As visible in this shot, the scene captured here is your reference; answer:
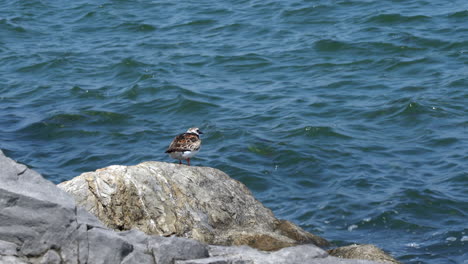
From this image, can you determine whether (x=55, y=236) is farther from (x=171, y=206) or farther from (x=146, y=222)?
(x=171, y=206)

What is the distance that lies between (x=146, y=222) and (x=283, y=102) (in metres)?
10.6

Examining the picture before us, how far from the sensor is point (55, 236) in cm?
786

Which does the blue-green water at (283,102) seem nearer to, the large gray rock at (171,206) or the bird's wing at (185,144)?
the bird's wing at (185,144)

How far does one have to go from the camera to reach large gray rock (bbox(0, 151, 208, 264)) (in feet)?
25.6

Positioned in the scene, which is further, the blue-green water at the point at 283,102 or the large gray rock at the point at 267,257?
the blue-green water at the point at 283,102

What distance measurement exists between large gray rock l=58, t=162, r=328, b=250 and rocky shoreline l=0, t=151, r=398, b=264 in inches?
0.6

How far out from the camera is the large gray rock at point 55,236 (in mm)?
7812

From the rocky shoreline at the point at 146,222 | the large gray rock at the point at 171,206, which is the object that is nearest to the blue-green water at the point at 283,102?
the rocky shoreline at the point at 146,222

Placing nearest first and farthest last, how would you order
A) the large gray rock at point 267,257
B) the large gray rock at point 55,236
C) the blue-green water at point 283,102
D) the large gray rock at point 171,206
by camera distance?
the large gray rock at point 55,236 → the large gray rock at point 267,257 → the large gray rock at point 171,206 → the blue-green water at point 283,102

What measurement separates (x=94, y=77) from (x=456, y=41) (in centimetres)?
1232

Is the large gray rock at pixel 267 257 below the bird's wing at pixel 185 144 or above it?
above

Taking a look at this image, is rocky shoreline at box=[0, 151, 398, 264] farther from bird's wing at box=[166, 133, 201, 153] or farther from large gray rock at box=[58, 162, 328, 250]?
bird's wing at box=[166, 133, 201, 153]

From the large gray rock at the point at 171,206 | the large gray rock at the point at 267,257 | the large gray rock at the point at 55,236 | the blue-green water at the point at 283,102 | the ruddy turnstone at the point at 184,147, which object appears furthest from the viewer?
the blue-green water at the point at 283,102

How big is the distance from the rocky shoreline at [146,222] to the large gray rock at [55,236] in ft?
0.04
